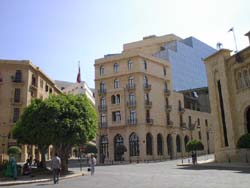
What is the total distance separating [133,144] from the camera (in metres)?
48.5

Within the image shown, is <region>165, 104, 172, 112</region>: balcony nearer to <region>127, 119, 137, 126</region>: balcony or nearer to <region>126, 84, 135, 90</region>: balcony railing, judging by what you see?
<region>127, 119, 137, 126</region>: balcony

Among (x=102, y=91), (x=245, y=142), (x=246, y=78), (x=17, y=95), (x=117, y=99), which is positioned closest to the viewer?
(x=245, y=142)

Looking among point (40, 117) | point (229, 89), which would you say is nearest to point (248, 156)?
point (229, 89)

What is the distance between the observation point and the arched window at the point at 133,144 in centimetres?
4796

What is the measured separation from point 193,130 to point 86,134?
3801cm

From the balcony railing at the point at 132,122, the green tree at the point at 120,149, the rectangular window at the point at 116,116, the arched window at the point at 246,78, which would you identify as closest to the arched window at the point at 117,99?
the rectangular window at the point at 116,116

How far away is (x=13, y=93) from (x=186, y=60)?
42.6 meters

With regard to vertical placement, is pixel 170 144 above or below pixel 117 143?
below

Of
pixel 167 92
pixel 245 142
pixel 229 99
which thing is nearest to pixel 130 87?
pixel 167 92

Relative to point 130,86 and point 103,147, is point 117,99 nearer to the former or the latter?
point 130,86

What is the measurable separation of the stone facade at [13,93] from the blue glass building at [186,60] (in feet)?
98.8

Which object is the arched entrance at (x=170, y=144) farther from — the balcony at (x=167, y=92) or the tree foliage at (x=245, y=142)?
the tree foliage at (x=245, y=142)

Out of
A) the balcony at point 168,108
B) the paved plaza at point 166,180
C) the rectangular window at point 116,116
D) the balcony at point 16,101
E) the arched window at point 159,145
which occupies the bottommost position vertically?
the paved plaza at point 166,180

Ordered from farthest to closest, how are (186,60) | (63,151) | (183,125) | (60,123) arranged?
(186,60), (183,125), (63,151), (60,123)
